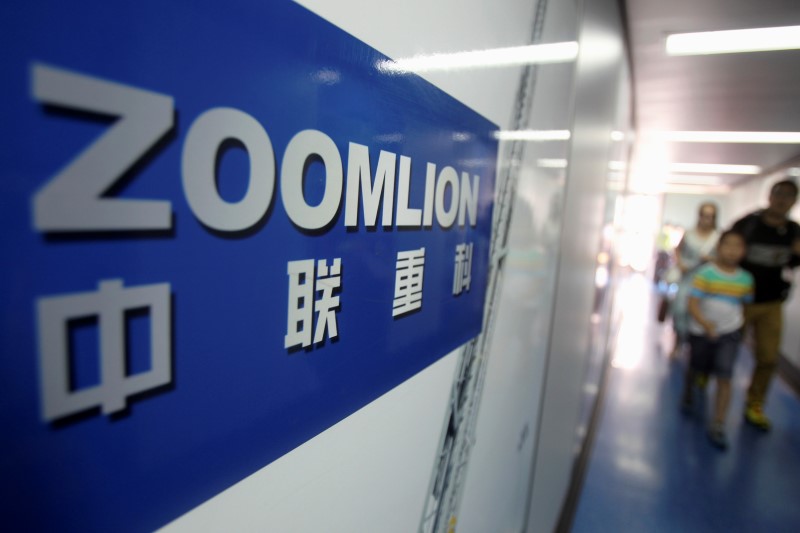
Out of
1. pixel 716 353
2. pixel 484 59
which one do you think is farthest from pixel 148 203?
pixel 716 353

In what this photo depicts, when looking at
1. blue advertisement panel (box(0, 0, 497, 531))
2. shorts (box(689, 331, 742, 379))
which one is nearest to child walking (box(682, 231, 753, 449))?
shorts (box(689, 331, 742, 379))

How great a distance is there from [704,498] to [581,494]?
731 mm

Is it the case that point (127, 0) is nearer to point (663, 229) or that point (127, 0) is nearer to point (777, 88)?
point (777, 88)

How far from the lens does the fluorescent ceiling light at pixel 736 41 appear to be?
9.19ft

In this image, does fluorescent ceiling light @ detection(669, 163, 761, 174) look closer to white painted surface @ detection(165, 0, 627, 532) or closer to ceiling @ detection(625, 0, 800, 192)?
ceiling @ detection(625, 0, 800, 192)

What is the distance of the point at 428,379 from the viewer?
2.30ft

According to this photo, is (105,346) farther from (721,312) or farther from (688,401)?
(688,401)

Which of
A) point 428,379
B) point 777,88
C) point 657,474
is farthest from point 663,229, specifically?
point 428,379

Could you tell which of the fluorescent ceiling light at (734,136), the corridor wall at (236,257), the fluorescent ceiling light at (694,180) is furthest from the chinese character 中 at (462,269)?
the fluorescent ceiling light at (694,180)

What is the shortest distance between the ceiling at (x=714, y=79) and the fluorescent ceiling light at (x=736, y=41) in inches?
2.9

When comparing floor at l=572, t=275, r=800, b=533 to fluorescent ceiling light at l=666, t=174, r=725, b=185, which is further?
fluorescent ceiling light at l=666, t=174, r=725, b=185

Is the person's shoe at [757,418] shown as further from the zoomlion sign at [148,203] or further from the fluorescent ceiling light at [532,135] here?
the zoomlion sign at [148,203]

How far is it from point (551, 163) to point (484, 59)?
2.11 ft

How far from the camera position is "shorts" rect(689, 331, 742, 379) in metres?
3.12
